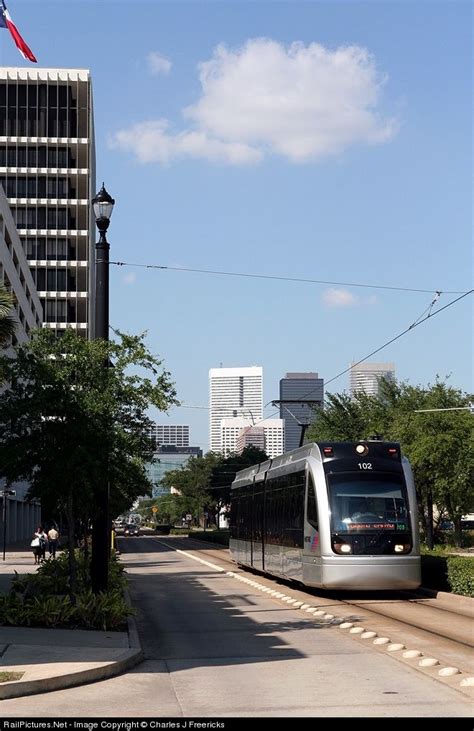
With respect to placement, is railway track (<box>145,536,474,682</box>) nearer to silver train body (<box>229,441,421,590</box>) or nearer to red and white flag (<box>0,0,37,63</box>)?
silver train body (<box>229,441,421,590</box>)

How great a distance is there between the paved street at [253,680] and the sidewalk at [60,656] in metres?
0.18

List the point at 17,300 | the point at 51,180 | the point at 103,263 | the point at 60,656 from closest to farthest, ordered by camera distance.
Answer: the point at 60,656 → the point at 103,263 → the point at 17,300 → the point at 51,180

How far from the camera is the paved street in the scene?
924cm

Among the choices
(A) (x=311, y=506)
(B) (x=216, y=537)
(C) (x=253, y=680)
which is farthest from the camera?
(B) (x=216, y=537)

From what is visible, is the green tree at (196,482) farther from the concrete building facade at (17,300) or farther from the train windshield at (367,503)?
the train windshield at (367,503)

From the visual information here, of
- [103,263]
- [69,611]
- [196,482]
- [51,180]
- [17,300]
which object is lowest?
[69,611]

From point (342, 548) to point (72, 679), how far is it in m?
11.1

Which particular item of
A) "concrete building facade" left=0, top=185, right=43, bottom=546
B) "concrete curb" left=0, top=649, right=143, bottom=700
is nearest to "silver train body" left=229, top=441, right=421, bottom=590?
"concrete curb" left=0, top=649, right=143, bottom=700

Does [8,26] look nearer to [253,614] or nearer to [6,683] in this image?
[253,614]

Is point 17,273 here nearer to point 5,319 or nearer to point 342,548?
point 5,319

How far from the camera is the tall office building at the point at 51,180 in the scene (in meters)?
105

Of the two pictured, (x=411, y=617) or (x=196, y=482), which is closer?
(x=411, y=617)

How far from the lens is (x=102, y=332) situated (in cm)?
1798

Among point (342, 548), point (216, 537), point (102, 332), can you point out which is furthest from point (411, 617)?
point (216, 537)
